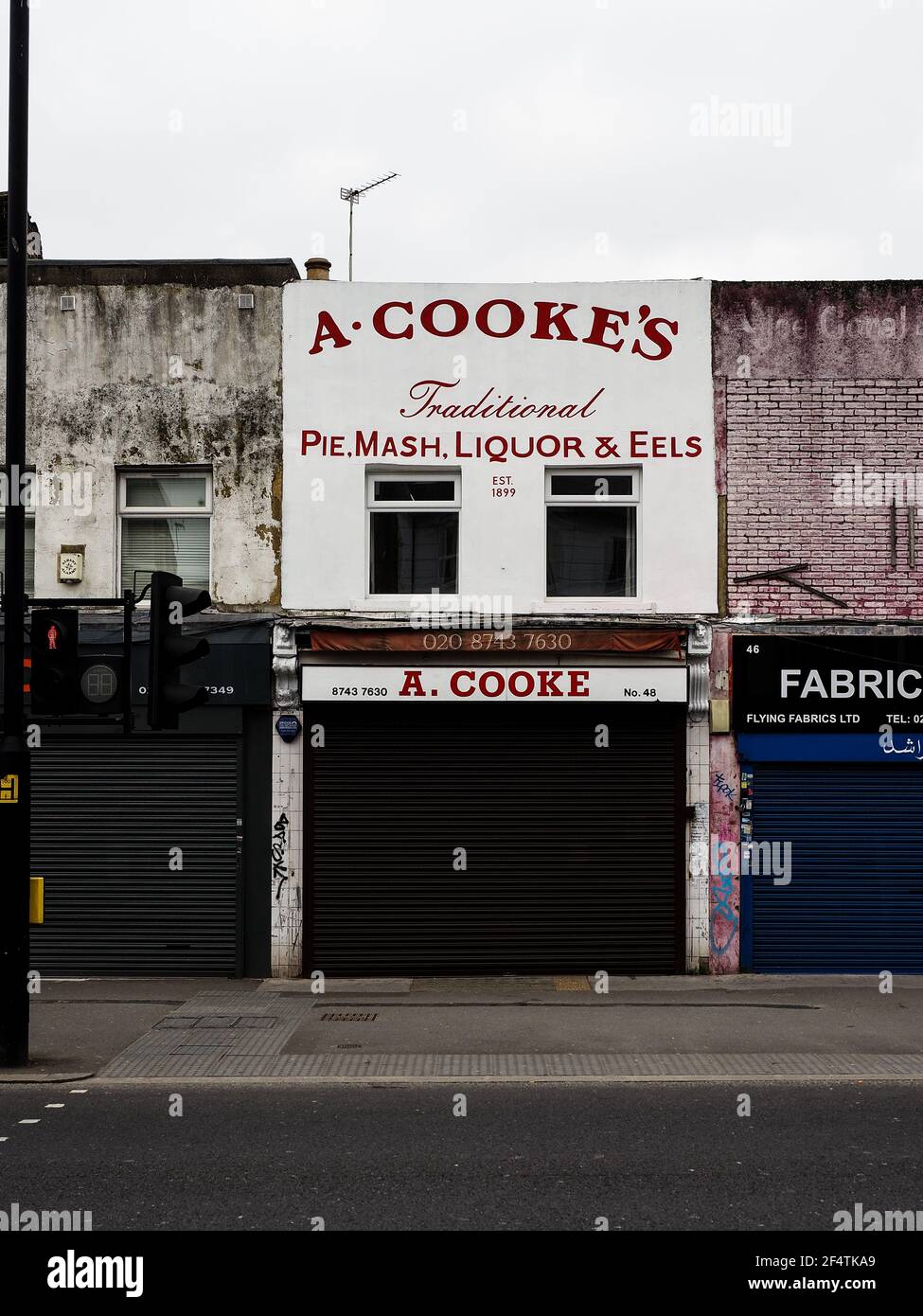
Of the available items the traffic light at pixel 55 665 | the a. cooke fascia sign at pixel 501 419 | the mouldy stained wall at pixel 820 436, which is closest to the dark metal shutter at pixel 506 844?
the a. cooke fascia sign at pixel 501 419

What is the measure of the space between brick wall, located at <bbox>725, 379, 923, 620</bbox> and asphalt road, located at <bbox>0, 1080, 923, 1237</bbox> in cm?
603

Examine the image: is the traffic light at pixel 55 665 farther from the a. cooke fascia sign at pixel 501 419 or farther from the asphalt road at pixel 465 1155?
the a. cooke fascia sign at pixel 501 419

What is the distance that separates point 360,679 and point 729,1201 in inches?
307

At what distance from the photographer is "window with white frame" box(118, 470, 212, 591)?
49.0 feet

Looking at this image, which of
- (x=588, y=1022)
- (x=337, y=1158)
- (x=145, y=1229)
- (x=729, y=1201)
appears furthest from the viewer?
(x=588, y=1022)

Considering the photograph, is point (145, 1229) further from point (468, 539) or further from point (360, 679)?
point (468, 539)

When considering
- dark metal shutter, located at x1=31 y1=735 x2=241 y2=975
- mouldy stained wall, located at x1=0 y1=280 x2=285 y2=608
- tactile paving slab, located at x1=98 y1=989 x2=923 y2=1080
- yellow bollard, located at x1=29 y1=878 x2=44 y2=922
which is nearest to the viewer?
tactile paving slab, located at x1=98 y1=989 x2=923 y2=1080

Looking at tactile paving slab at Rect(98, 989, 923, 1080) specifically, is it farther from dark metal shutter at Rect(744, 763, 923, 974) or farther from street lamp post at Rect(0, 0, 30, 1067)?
dark metal shutter at Rect(744, 763, 923, 974)

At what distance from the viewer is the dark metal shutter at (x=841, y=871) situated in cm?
1458

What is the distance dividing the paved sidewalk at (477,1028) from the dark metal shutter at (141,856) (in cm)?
40

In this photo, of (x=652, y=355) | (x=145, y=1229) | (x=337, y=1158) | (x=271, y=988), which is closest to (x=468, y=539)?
(x=652, y=355)

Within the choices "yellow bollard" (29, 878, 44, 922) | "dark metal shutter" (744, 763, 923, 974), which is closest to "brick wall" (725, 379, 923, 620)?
"dark metal shutter" (744, 763, 923, 974)

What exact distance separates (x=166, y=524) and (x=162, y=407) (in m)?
1.28

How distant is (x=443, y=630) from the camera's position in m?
14.4
